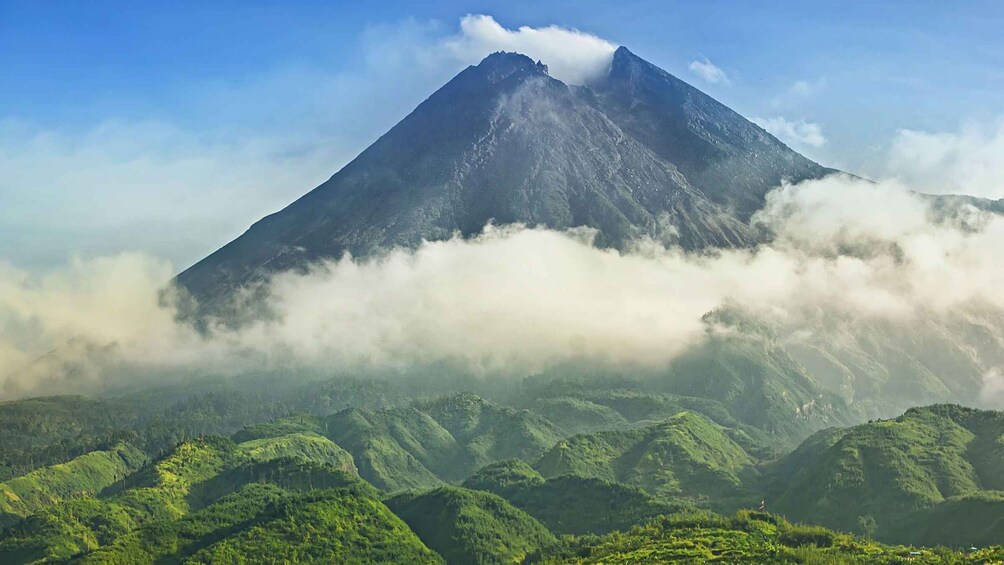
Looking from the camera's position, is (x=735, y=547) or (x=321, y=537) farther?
(x=321, y=537)

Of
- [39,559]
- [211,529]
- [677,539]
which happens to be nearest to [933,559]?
[677,539]

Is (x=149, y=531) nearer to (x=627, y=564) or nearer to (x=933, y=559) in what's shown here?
(x=627, y=564)

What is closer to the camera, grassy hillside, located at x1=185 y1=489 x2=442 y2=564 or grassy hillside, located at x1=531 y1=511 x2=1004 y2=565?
grassy hillside, located at x1=531 y1=511 x2=1004 y2=565

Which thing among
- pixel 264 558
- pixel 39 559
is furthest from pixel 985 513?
pixel 39 559

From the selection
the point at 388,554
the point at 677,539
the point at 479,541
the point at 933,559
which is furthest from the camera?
the point at 479,541

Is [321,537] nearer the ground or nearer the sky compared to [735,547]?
nearer the sky

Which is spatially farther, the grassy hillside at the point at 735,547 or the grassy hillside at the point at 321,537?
the grassy hillside at the point at 321,537

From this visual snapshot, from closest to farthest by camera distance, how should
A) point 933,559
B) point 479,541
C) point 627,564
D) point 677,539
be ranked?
point 933,559, point 627,564, point 677,539, point 479,541

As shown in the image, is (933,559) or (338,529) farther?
(338,529)
